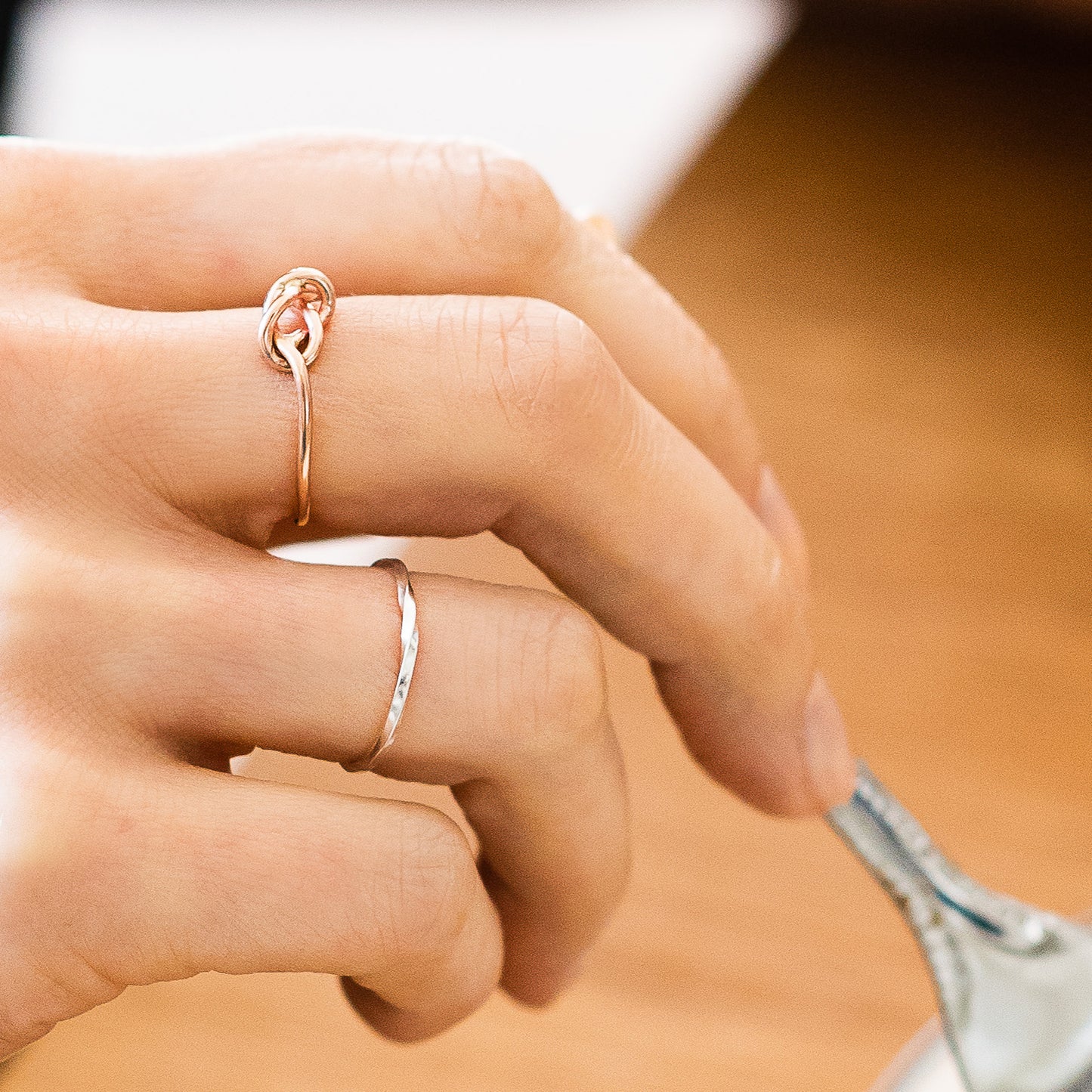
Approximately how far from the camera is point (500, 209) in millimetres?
391

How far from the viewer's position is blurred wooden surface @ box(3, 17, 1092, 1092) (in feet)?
1.51

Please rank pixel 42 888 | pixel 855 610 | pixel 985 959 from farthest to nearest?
1. pixel 855 610
2. pixel 985 959
3. pixel 42 888

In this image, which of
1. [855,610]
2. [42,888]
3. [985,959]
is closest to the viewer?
[42,888]

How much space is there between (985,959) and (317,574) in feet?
0.88

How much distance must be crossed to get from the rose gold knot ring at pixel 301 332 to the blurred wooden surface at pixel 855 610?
0.77 ft

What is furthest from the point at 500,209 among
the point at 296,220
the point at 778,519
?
the point at 778,519

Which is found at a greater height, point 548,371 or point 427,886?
point 548,371

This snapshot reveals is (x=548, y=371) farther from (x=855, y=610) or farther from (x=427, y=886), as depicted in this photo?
(x=855, y=610)

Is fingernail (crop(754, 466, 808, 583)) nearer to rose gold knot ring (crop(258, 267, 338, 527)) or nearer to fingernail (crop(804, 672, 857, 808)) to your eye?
fingernail (crop(804, 672, 857, 808))

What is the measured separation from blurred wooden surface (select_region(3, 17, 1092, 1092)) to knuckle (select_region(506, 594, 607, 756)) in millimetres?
162

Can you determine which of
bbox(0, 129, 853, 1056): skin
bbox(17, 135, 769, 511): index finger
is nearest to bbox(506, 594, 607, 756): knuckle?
bbox(0, 129, 853, 1056): skin

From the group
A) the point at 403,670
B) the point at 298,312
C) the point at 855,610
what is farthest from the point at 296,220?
the point at 855,610

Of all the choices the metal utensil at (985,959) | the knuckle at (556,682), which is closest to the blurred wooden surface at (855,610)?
the metal utensil at (985,959)

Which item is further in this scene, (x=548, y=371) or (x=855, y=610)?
(x=855, y=610)
